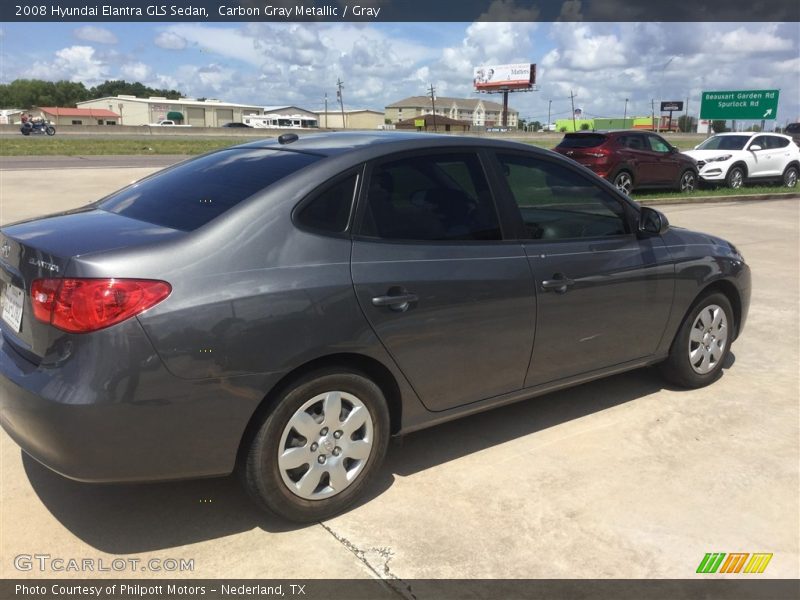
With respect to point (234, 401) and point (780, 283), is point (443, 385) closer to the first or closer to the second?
point (234, 401)

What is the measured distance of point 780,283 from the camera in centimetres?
790

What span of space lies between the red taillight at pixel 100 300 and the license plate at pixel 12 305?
0.34m

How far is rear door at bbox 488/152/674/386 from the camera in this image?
12.0 ft

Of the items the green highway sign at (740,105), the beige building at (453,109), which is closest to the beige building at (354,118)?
the beige building at (453,109)

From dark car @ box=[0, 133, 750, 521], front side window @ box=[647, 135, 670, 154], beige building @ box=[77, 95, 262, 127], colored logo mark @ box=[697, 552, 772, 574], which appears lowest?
colored logo mark @ box=[697, 552, 772, 574]

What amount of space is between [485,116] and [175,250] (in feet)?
566

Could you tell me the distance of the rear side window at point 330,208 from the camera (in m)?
2.90

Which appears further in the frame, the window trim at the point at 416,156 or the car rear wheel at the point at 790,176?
the car rear wheel at the point at 790,176

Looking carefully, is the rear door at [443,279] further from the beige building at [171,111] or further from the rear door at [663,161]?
the beige building at [171,111]

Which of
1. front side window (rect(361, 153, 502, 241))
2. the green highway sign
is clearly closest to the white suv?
front side window (rect(361, 153, 502, 241))

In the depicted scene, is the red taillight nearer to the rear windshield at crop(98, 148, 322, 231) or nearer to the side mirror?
the rear windshield at crop(98, 148, 322, 231)

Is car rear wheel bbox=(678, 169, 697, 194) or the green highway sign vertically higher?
the green highway sign

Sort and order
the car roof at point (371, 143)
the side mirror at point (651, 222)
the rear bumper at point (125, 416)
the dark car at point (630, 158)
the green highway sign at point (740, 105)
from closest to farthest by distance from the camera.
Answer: the rear bumper at point (125, 416) < the car roof at point (371, 143) < the side mirror at point (651, 222) < the dark car at point (630, 158) < the green highway sign at point (740, 105)

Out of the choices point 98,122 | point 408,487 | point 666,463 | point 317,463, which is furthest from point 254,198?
point 98,122
